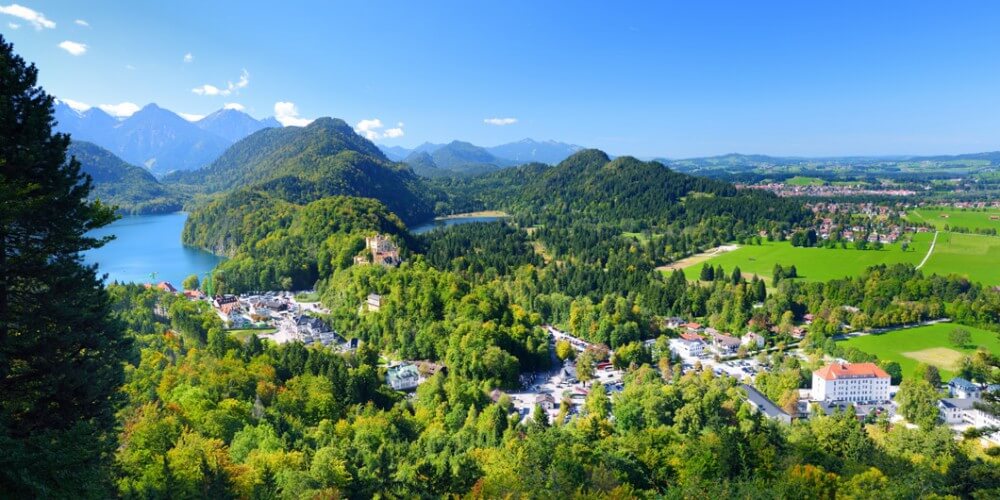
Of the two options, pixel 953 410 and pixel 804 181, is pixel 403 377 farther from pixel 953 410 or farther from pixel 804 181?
pixel 804 181

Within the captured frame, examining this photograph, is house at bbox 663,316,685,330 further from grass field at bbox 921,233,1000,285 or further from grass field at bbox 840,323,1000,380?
grass field at bbox 921,233,1000,285

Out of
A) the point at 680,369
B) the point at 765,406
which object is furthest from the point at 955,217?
the point at 765,406

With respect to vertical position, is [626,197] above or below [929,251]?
above

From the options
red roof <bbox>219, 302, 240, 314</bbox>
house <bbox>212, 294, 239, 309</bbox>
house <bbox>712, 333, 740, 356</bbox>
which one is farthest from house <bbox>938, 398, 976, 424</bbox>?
house <bbox>212, 294, 239, 309</bbox>

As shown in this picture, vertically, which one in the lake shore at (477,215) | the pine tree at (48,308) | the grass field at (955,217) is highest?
the pine tree at (48,308)

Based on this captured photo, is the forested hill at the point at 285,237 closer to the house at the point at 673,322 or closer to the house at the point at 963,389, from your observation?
the house at the point at 673,322

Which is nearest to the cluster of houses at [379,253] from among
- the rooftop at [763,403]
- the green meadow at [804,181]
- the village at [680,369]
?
the village at [680,369]

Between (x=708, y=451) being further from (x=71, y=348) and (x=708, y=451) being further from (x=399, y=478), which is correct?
(x=71, y=348)

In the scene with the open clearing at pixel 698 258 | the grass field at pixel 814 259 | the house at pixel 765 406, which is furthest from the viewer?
the open clearing at pixel 698 258
